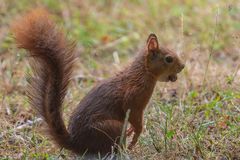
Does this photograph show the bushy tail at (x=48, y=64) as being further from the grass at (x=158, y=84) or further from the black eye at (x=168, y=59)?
the black eye at (x=168, y=59)

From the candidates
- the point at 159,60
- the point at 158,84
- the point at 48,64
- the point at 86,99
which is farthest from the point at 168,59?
the point at 158,84

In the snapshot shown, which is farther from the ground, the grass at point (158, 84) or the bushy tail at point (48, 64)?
the bushy tail at point (48, 64)

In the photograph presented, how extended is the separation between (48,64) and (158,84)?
1886 millimetres

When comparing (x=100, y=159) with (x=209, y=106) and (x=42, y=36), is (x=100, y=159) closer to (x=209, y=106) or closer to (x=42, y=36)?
(x=42, y=36)

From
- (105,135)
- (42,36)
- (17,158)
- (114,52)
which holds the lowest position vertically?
(114,52)

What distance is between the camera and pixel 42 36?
152 inches

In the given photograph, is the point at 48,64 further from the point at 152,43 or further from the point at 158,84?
the point at 158,84

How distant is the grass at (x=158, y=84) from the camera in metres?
4.34

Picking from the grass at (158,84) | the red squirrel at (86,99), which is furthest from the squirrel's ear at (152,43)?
the grass at (158,84)

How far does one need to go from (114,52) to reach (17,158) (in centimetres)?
307

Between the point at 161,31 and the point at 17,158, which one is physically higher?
the point at 17,158

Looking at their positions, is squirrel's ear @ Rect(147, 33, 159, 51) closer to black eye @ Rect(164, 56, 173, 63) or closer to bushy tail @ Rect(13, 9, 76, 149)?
black eye @ Rect(164, 56, 173, 63)

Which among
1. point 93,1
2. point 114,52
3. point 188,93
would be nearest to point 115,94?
point 188,93

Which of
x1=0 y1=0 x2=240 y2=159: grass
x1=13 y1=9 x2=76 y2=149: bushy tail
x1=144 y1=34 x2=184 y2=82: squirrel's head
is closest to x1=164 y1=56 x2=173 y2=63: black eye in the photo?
x1=144 y1=34 x2=184 y2=82: squirrel's head
